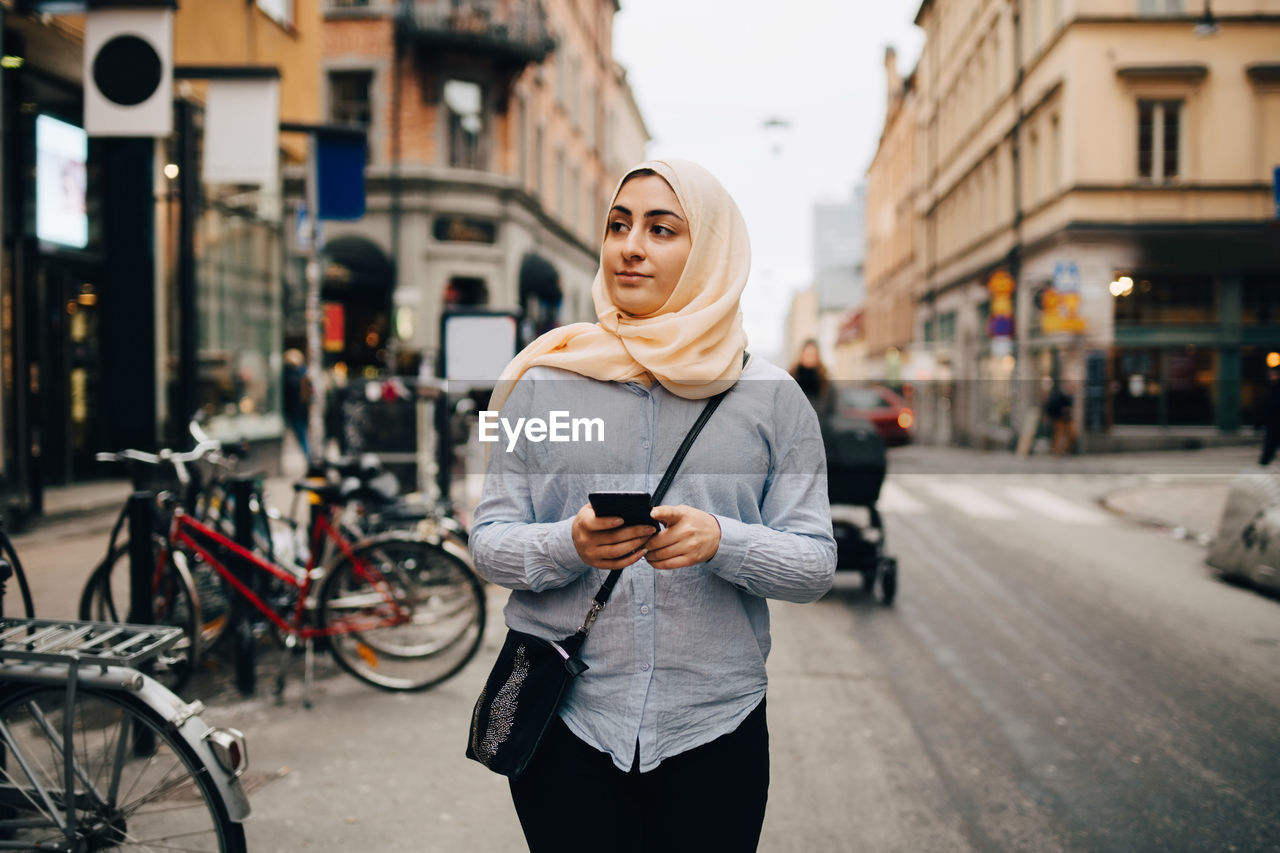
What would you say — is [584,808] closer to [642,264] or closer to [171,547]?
[642,264]

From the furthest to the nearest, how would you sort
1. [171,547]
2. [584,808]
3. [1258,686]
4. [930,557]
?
[930,557] < [1258,686] < [171,547] < [584,808]

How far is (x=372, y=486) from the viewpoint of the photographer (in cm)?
539

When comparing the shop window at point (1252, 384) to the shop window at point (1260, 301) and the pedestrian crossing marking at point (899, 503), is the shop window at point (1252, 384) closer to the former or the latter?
the shop window at point (1260, 301)

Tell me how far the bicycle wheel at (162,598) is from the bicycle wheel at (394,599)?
625mm

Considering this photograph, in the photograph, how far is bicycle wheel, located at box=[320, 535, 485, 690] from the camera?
16.5 ft

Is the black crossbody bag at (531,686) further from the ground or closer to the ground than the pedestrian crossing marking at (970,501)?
further from the ground

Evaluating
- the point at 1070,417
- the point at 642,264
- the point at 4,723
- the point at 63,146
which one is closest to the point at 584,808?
the point at 642,264

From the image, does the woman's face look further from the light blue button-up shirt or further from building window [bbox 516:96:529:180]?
building window [bbox 516:96:529:180]

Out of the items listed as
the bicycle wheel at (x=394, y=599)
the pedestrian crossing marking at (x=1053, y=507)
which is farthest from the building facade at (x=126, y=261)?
the pedestrian crossing marking at (x=1053, y=507)

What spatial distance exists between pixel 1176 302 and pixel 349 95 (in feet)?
79.5

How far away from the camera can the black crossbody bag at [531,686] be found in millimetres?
1807

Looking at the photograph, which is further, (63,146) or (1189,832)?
(63,146)

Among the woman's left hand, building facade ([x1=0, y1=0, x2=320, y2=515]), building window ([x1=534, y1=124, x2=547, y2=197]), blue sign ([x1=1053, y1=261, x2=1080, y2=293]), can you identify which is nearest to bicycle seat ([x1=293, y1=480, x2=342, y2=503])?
building facade ([x1=0, y1=0, x2=320, y2=515])

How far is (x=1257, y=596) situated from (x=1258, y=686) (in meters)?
2.79
